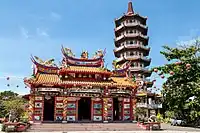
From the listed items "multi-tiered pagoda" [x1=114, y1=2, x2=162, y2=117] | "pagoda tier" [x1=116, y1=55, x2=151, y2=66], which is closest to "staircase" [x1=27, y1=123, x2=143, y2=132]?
"multi-tiered pagoda" [x1=114, y1=2, x2=162, y2=117]

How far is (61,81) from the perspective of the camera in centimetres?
2314

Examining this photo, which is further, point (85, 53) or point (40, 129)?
point (85, 53)

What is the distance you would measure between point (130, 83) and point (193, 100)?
6.23 meters

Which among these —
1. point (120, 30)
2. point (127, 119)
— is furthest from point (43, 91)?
point (120, 30)

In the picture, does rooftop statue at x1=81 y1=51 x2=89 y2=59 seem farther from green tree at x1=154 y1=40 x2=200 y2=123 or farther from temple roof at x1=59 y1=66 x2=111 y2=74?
green tree at x1=154 y1=40 x2=200 y2=123

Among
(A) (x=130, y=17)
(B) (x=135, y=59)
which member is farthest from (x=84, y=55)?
(A) (x=130, y=17)

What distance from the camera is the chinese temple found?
22.4 metres

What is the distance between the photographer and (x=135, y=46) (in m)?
47.9

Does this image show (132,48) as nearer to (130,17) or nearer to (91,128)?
(130,17)

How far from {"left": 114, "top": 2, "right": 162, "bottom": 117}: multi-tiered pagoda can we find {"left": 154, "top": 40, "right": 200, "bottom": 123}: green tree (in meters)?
20.1

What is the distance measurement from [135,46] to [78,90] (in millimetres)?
27066

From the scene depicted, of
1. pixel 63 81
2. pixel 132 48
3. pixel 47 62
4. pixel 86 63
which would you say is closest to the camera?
pixel 63 81

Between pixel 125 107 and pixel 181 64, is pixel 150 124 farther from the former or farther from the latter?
pixel 181 64

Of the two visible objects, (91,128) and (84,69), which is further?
A: (84,69)
